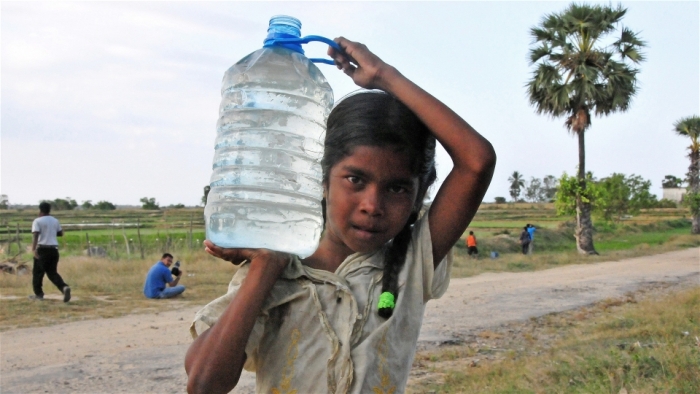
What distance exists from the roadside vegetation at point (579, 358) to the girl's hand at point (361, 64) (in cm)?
361

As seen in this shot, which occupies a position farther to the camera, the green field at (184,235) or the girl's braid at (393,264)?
the green field at (184,235)

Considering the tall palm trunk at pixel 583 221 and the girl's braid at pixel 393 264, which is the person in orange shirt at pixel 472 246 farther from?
the girl's braid at pixel 393 264

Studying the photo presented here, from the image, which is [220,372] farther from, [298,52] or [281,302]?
[298,52]

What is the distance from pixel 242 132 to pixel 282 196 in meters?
0.24

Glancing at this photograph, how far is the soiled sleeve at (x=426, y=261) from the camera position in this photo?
5.79 feet

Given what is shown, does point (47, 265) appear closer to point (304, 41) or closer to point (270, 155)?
point (270, 155)

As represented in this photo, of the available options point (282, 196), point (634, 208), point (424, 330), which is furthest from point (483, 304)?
point (634, 208)

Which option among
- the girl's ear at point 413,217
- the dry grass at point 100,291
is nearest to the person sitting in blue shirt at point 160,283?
the dry grass at point 100,291

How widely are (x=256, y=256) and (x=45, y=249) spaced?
1053 cm

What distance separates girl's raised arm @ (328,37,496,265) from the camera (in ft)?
5.44

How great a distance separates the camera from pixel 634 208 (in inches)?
1619

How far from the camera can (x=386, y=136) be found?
1.66m

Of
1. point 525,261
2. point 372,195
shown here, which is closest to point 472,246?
point 525,261

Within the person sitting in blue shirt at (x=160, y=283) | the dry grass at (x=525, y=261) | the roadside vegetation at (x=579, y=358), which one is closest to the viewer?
the roadside vegetation at (x=579, y=358)
